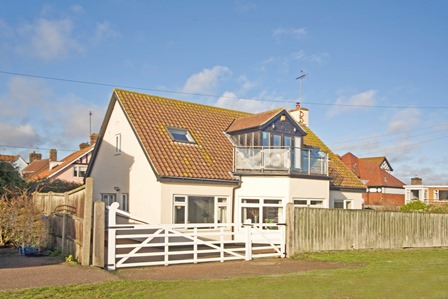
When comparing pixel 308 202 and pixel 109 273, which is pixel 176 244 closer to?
pixel 109 273

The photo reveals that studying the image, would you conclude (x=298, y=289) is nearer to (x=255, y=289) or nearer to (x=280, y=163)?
(x=255, y=289)

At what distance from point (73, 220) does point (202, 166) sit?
7.15 metres

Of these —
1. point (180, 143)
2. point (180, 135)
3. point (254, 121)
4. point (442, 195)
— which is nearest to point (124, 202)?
point (180, 143)

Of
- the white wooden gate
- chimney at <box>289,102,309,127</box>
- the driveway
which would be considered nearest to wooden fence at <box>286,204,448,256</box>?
the white wooden gate

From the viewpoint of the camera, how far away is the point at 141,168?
20.9 meters

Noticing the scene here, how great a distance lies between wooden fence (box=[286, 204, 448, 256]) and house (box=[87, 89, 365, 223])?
89.4 inches

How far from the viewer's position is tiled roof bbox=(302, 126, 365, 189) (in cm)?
2528

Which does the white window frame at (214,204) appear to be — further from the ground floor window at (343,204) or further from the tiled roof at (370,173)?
the tiled roof at (370,173)

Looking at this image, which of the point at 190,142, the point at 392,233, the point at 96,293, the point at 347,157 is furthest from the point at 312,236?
the point at 347,157

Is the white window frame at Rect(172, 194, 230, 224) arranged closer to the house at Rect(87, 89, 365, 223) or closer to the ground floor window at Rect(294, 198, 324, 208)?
the house at Rect(87, 89, 365, 223)

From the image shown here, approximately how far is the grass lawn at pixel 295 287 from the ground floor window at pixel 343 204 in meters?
10.00

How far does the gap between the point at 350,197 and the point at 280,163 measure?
654 cm

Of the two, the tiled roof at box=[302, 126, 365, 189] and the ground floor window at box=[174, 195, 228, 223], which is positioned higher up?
the tiled roof at box=[302, 126, 365, 189]

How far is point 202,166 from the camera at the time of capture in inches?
822
